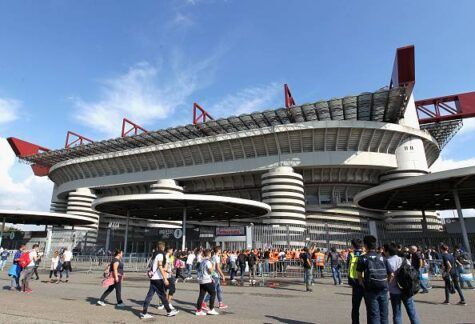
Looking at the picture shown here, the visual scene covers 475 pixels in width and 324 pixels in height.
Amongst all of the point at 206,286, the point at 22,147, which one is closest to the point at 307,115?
the point at 206,286

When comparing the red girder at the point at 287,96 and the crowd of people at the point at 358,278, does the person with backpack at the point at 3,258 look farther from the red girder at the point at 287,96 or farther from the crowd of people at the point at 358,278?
the red girder at the point at 287,96

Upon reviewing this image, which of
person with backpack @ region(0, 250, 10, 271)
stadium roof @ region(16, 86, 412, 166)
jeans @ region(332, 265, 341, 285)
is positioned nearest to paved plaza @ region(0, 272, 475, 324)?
jeans @ region(332, 265, 341, 285)

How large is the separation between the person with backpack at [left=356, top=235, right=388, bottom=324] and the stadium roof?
3325 cm

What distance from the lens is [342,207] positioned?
42656mm

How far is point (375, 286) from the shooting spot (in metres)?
5.60

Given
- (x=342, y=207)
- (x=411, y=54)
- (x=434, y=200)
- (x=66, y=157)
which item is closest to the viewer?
(x=434, y=200)

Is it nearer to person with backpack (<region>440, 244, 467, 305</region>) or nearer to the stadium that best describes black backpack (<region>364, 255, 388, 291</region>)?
person with backpack (<region>440, 244, 467, 305</region>)

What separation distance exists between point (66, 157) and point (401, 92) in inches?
2089

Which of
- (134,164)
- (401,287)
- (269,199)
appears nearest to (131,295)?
(401,287)

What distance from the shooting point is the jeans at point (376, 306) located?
556 centimetres

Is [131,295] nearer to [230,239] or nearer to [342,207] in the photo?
[230,239]

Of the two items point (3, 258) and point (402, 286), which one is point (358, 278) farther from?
point (3, 258)

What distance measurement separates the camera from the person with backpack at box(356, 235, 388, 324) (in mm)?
5590

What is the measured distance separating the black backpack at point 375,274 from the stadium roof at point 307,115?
33.2 m
